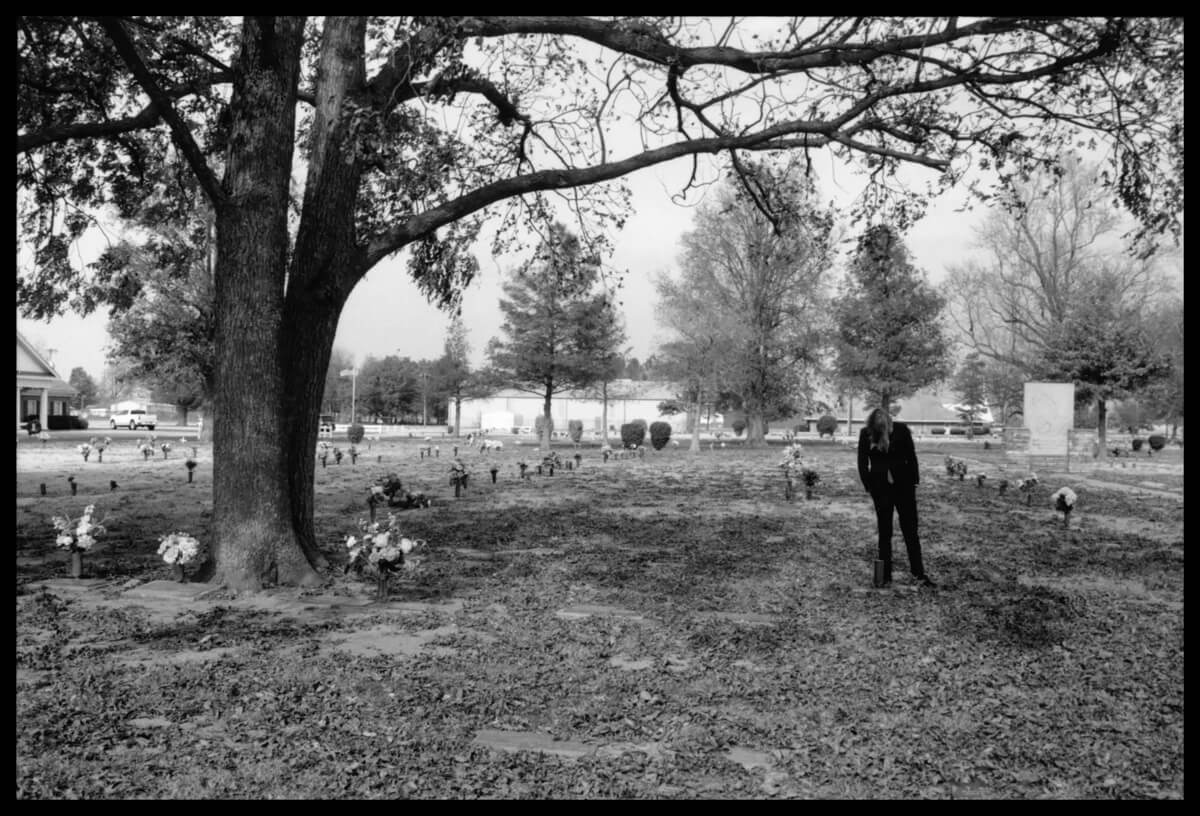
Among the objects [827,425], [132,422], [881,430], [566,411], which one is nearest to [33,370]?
[132,422]

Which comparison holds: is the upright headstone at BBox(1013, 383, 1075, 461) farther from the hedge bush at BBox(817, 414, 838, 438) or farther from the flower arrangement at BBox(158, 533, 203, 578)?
the hedge bush at BBox(817, 414, 838, 438)

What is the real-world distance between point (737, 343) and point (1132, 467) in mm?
16782

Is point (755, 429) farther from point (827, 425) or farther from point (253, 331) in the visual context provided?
point (253, 331)

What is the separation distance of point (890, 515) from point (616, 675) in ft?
13.7

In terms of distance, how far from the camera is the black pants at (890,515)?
7.93m

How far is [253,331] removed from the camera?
7.65m

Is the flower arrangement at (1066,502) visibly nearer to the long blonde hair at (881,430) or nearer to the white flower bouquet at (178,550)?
the long blonde hair at (881,430)

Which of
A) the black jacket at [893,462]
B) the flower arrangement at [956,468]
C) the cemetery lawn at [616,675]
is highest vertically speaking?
the black jacket at [893,462]

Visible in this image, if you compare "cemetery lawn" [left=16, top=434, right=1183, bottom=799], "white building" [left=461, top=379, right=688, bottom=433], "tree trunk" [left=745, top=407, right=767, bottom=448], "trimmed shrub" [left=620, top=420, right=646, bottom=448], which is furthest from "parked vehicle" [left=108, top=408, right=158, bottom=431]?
"cemetery lawn" [left=16, top=434, right=1183, bottom=799]

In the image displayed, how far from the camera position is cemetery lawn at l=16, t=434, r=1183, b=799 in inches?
143

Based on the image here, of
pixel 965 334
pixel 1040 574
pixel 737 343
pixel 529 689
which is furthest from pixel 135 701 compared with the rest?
pixel 965 334

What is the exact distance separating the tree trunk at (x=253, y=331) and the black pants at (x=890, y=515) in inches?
218

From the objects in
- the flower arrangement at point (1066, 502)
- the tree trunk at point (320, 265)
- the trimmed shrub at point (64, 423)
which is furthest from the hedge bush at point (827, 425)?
the tree trunk at point (320, 265)
